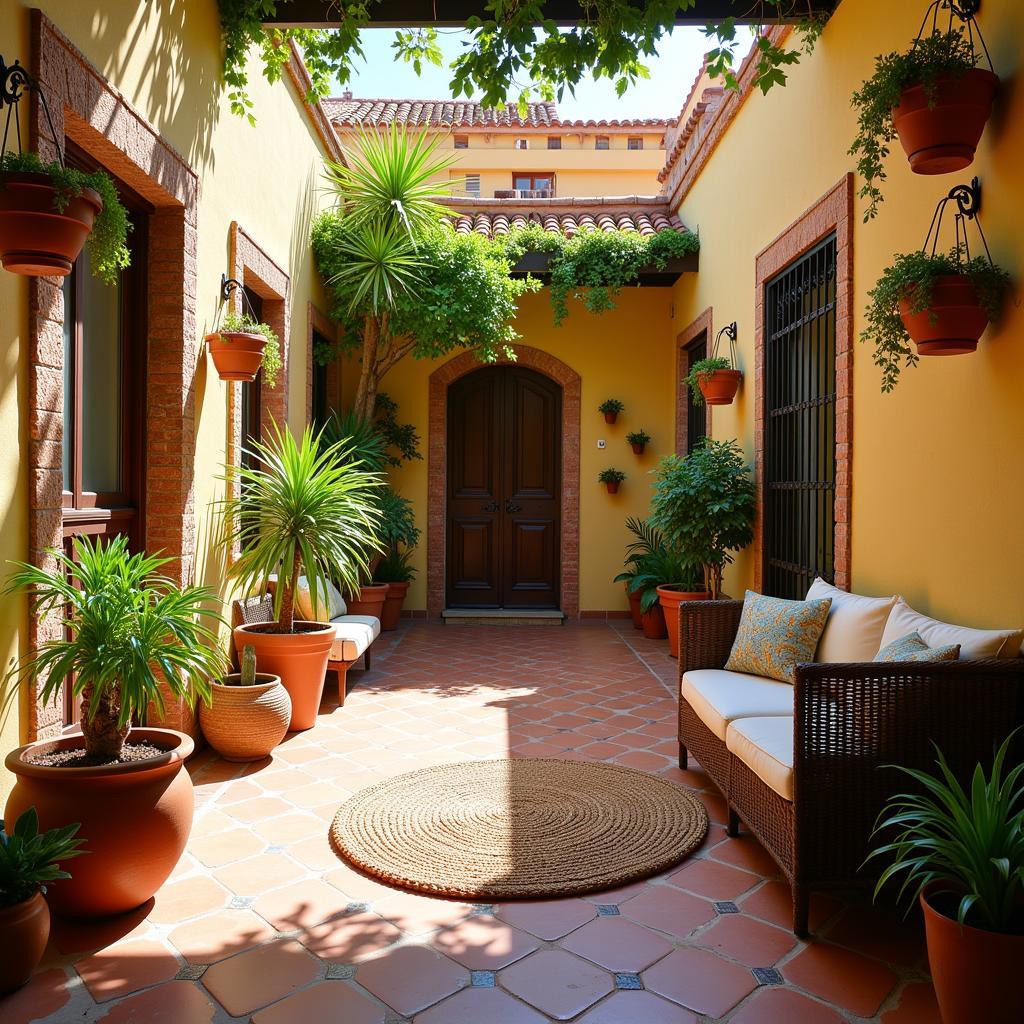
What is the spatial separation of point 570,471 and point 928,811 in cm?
699

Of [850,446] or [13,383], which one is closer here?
[13,383]

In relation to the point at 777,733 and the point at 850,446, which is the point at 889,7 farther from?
the point at 777,733

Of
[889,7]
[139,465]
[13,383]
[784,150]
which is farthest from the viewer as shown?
[784,150]

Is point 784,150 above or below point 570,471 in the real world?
above

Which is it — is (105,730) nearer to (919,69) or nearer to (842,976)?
(842,976)

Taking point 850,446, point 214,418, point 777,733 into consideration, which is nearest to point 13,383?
point 214,418

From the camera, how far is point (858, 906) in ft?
9.39

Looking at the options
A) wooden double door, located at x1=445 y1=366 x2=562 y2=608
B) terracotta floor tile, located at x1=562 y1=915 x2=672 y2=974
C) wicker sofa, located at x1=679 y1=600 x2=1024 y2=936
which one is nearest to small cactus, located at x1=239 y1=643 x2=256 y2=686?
terracotta floor tile, located at x1=562 y1=915 x2=672 y2=974

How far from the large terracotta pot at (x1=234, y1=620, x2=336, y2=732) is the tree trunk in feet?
6.05

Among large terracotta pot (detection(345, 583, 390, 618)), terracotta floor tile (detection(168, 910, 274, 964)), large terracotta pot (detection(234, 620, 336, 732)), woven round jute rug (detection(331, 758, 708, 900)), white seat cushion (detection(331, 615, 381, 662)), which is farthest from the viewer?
large terracotta pot (detection(345, 583, 390, 618))

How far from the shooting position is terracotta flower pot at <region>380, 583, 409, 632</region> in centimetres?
803

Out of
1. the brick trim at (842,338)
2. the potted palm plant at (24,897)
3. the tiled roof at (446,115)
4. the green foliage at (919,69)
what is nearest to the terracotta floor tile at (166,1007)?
the potted palm plant at (24,897)

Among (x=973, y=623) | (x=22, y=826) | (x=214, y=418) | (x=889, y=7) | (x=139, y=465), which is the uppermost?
(x=889, y=7)

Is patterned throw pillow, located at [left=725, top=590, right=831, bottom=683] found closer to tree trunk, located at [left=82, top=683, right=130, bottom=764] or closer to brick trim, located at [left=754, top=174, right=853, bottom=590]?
brick trim, located at [left=754, top=174, right=853, bottom=590]
